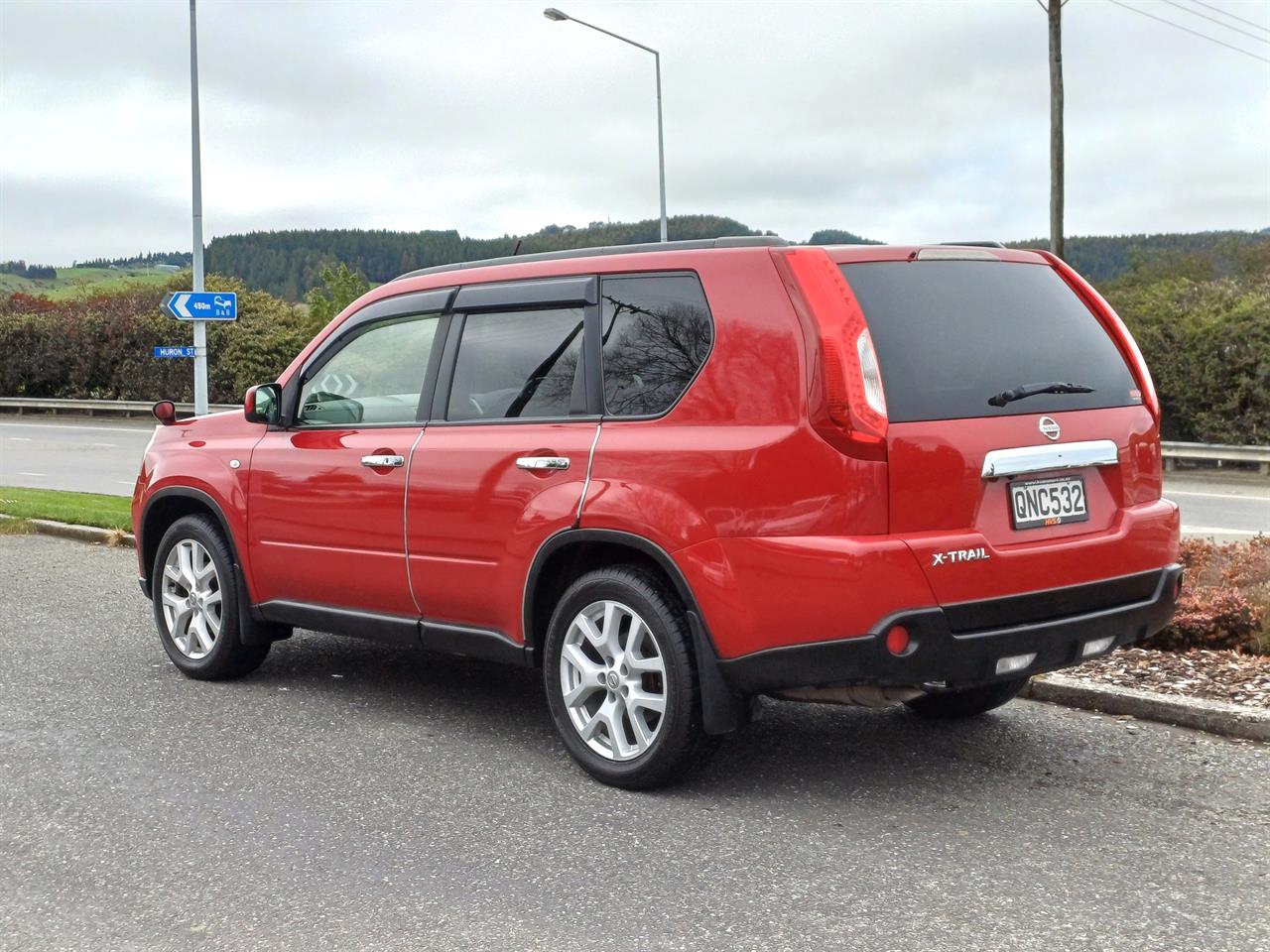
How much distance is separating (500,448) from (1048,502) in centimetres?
196

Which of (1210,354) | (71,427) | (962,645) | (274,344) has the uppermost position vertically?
(274,344)

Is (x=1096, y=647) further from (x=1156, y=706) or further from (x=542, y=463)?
(x=542, y=463)

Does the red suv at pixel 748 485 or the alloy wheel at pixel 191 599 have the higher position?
the red suv at pixel 748 485

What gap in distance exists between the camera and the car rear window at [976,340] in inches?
169

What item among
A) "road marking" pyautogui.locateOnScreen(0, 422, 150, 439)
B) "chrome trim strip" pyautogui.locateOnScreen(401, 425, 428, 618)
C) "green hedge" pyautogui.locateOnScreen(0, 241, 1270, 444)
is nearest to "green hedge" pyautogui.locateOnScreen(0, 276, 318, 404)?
"green hedge" pyautogui.locateOnScreen(0, 241, 1270, 444)

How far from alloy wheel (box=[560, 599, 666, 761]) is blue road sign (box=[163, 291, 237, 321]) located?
13165 mm

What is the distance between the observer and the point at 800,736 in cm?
549

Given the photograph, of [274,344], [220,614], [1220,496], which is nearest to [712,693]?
[220,614]

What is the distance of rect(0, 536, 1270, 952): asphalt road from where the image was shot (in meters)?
3.64

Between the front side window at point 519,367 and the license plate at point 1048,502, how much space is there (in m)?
1.57

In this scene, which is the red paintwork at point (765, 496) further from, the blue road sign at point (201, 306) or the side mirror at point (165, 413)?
the blue road sign at point (201, 306)

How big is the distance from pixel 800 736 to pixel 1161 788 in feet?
4.51

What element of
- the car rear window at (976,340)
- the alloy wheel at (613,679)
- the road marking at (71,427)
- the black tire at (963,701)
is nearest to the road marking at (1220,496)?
the black tire at (963,701)

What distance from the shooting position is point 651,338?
4797 mm
